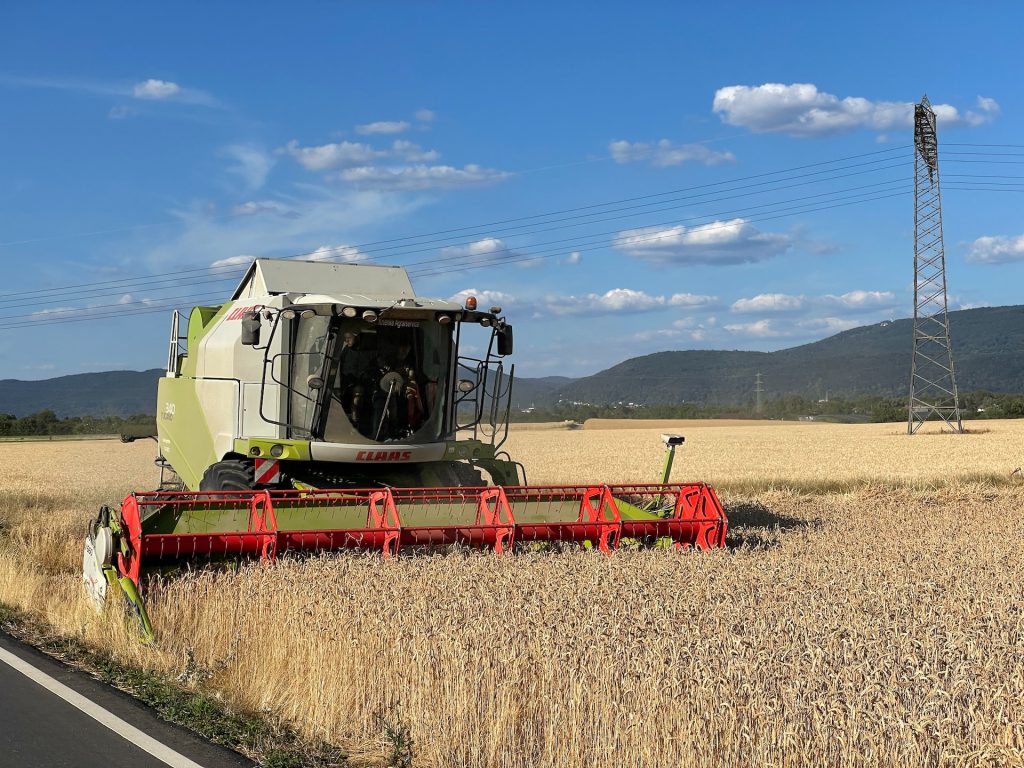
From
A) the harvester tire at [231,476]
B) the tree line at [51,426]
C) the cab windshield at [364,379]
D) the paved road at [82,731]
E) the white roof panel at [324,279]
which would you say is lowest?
the tree line at [51,426]

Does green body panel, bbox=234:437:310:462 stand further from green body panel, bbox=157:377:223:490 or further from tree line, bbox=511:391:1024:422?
tree line, bbox=511:391:1024:422

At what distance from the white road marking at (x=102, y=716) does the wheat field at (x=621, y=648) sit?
0.57m

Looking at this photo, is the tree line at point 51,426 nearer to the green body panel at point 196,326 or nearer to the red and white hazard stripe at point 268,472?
the green body panel at point 196,326

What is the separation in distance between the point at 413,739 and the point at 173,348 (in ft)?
34.3

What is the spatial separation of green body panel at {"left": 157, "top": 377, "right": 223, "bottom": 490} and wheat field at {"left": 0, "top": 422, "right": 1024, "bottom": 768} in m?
2.45

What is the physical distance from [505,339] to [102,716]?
6351 mm

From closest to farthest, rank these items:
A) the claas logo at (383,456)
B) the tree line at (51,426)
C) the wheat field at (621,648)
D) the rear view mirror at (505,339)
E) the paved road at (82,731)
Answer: the wheat field at (621,648)
the paved road at (82,731)
the claas logo at (383,456)
the rear view mirror at (505,339)
the tree line at (51,426)

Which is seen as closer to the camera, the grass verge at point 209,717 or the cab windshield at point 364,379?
the grass verge at point 209,717

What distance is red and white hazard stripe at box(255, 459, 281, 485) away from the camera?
420 inches

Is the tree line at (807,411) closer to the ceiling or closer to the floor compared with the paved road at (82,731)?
closer to the ceiling

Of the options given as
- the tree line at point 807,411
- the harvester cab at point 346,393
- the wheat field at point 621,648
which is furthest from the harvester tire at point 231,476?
the tree line at point 807,411

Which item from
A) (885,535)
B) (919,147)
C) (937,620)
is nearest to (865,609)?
(937,620)

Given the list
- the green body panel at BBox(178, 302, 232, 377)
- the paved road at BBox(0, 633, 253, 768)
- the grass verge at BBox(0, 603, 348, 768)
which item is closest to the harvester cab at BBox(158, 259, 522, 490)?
the green body panel at BBox(178, 302, 232, 377)

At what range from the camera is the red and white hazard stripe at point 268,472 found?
10664 millimetres
